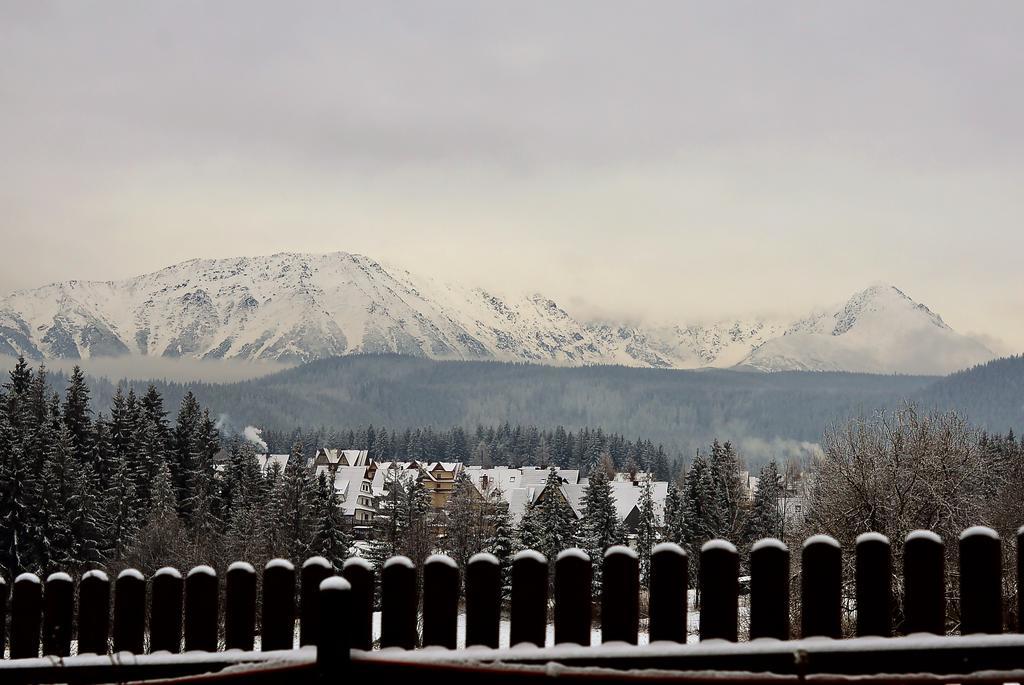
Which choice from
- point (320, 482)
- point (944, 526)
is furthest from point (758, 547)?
point (320, 482)

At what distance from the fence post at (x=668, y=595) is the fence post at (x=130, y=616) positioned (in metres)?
2.09

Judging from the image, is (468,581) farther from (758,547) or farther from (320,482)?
(320,482)

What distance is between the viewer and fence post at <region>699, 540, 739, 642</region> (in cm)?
340

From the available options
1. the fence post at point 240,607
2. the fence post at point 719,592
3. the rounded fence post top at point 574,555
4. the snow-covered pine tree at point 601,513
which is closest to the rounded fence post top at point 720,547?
the fence post at point 719,592

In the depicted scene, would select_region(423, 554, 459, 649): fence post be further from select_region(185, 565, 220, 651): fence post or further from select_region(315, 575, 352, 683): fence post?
select_region(185, 565, 220, 651): fence post

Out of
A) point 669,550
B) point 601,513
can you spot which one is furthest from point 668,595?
point 601,513

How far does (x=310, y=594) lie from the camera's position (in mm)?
3453

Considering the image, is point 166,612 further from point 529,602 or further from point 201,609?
point 529,602

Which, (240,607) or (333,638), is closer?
(333,638)

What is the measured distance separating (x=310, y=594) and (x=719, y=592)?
1.48 metres

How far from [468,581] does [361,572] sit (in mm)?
411

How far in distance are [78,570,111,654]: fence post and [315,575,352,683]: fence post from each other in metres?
1.43

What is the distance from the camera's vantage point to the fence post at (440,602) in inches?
136

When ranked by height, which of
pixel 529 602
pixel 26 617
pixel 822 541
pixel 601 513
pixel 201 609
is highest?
pixel 822 541
